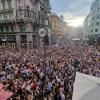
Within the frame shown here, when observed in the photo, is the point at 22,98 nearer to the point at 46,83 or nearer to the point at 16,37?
the point at 46,83

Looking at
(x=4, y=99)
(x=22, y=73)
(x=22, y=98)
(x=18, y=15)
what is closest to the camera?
(x=4, y=99)

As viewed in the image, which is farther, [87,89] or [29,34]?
[29,34]

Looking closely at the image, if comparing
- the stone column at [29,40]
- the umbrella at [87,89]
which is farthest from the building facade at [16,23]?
the umbrella at [87,89]

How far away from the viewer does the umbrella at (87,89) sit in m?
6.33

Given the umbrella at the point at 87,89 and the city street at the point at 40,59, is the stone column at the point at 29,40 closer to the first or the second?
the city street at the point at 40,59

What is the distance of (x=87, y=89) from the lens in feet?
21.9

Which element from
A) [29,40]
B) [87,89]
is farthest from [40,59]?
[29,40]

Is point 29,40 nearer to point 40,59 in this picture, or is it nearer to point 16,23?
point 16,23

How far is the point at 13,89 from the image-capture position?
13.4 m

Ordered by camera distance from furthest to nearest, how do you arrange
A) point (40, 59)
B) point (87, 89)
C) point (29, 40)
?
point (29, 40) < point (40, 59) < point (87, 89)

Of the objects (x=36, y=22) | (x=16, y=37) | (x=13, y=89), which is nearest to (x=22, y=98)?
(x=13, y=89)

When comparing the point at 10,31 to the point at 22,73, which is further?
the point at 10,31

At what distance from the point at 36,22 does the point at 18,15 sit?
23.6 ft

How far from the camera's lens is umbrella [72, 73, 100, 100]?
6331 millimetres
